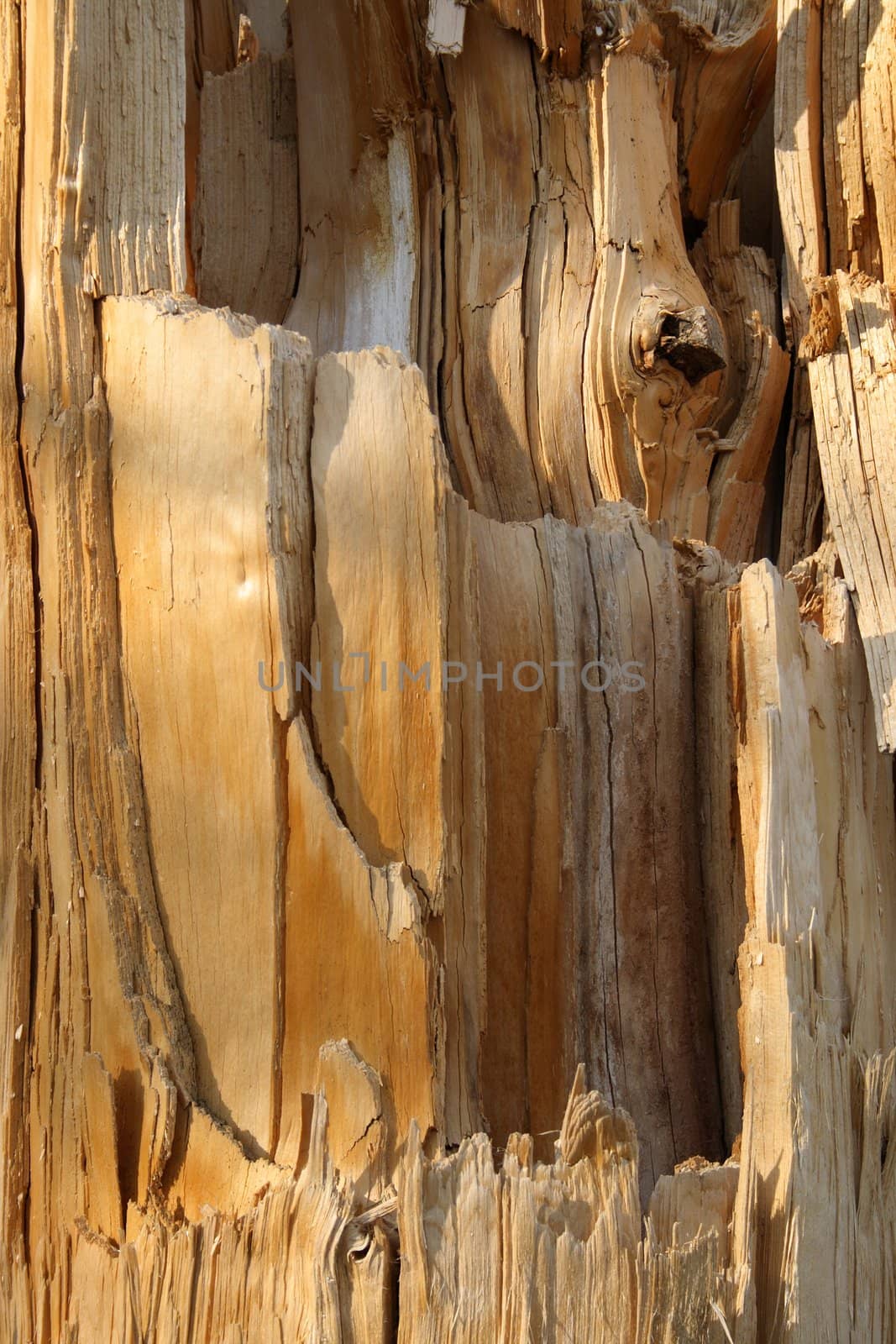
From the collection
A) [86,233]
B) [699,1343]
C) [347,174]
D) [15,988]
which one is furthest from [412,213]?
[699,1343]

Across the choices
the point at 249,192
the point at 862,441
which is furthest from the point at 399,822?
the point at 249,192

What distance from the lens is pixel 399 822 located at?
5.60 feet

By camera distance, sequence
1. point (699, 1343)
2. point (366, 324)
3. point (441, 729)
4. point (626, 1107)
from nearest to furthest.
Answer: point (699, 1343), point (441, 729), point (626, 1107), point (366, 324)

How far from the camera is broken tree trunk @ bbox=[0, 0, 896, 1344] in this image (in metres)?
1.60

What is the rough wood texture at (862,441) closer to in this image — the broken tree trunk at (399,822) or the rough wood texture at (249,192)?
the broken tree trunk at (399,822)

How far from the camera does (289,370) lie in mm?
1811

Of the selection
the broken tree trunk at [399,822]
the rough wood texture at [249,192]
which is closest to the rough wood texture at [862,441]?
the broken tree trunk at [399,822]

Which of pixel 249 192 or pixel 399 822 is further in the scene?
pixel 249 192

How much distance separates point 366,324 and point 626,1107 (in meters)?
1.41

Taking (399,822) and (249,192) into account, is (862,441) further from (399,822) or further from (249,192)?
(249,192)

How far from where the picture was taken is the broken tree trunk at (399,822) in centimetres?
160

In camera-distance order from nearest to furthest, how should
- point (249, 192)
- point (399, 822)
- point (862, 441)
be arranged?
1. point (399, 822)
2. point (862, 441)
3. point (249, 192)

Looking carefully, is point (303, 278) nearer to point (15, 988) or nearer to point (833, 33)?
point (833, 33)

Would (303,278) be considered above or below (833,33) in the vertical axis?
below
